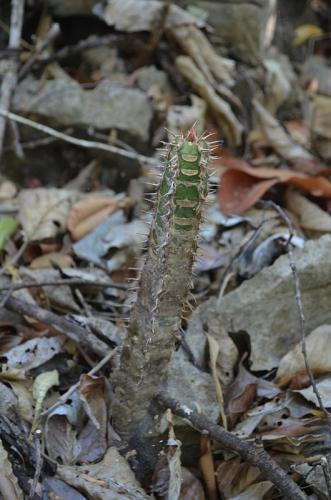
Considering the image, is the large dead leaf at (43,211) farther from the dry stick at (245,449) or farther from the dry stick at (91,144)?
the dry stick at (245,449)

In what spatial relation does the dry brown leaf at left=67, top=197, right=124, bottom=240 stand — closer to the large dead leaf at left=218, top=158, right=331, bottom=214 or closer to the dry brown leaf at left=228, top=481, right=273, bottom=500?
the large dead leaf at left=218, top=158, right=331, bottom=214

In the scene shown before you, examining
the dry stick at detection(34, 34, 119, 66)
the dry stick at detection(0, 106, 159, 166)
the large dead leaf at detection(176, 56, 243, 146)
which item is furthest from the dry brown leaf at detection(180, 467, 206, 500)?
the dry stick at detection(34, 34, 119, 66)

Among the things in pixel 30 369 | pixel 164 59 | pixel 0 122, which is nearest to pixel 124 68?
pixel 164 59

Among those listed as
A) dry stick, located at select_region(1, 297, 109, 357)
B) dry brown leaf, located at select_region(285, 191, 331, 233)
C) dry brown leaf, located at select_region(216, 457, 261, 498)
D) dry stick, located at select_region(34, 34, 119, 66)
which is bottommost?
dry brown leaf, located at select_region(216, 457, 261, 498)

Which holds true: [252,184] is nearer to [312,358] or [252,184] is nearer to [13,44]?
[312,358]

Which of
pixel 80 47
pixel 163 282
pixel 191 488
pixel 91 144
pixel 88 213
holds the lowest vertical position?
pixel 191 488

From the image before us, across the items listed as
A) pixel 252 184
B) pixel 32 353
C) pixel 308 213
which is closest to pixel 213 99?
pixel 252 184

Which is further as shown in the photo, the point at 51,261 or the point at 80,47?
the point at 80,47

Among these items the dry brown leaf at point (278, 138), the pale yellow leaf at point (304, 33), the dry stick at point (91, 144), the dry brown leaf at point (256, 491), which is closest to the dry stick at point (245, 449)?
the dry brown leaf at point (256, 491)
